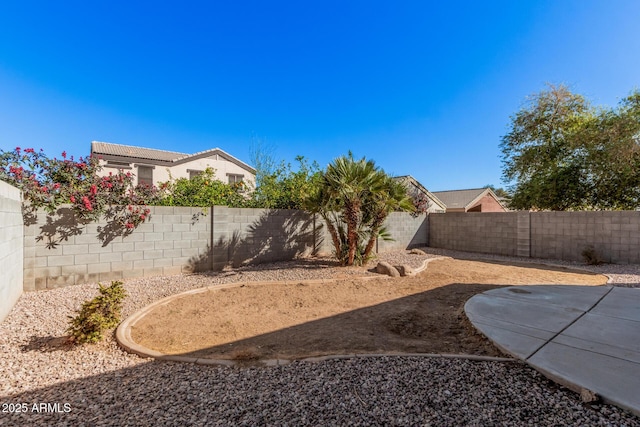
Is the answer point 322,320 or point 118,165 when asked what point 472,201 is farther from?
point 118,165

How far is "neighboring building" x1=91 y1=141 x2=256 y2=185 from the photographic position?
17625mm

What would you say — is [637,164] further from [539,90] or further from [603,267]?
[603,267]

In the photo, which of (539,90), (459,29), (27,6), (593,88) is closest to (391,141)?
(459,29)

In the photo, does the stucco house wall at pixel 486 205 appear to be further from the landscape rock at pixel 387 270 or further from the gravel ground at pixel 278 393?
the gravel ground at pixel 278 393

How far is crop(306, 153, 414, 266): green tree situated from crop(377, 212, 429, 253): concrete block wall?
3389 mm

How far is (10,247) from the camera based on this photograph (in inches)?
167

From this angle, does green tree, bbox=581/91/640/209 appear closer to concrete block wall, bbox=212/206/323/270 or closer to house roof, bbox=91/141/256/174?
concrete block wall, bbox=212/206/323/270

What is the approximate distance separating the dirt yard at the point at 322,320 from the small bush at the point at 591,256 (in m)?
3.05

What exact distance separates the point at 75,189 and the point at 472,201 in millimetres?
25746

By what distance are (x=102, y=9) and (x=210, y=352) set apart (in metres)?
9.41

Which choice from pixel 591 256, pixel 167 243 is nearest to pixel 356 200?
pixel 167 243

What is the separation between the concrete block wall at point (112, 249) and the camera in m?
5.36

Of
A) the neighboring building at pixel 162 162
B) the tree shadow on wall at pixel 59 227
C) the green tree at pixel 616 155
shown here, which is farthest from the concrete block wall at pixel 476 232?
the tree shadow on wall at pixel 59 227

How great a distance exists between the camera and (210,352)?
3.23 metres
